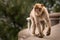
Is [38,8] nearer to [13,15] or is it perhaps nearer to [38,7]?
[38,7]

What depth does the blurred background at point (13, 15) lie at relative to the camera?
5264 millimetres

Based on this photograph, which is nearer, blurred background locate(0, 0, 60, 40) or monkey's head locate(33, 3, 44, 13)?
monkey's head locate(33, 3, 44, 13)

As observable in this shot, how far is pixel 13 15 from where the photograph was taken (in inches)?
216

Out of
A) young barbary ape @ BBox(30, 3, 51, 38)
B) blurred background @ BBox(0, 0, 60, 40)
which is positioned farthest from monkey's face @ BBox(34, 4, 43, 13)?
blurred background @ BBox(0, 0, 60, 40)

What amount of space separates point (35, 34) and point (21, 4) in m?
2.74

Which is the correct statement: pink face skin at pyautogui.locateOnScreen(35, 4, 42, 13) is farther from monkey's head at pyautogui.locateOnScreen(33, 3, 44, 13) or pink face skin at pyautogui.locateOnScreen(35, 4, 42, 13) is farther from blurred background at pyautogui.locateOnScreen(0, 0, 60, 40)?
blurred background at pyautogui.locateOnScreen(0, 0, 60, 40)

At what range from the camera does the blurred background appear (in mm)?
5264

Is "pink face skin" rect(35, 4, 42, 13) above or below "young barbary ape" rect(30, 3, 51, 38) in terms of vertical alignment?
above

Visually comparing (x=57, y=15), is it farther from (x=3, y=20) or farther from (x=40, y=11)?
(x=3, y=20)

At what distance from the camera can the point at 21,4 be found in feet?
18.4

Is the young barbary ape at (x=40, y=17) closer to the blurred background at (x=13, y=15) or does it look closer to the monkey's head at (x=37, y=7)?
the monkey's head at (x=37, y=7)

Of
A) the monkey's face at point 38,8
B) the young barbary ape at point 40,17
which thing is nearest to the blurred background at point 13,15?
the young barbary ape at point 40,17

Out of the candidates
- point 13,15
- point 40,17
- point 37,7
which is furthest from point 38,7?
point 13,15

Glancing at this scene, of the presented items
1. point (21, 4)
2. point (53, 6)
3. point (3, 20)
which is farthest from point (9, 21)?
point (53, 6)
